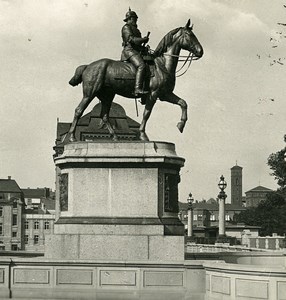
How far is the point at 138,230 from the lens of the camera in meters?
17.6

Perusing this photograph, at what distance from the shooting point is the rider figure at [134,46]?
18875mm

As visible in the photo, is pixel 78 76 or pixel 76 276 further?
pixel 78 76

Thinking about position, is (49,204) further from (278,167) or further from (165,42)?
(165,42)

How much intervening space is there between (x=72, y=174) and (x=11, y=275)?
2.97 m

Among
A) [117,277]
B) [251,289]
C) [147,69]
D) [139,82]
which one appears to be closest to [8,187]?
[147,69]

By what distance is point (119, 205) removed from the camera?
58.7 ft

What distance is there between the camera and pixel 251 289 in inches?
546

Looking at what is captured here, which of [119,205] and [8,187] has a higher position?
[8,187]

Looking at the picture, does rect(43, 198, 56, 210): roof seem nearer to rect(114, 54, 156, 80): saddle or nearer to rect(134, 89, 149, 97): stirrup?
rect(114, 54, 156, 80): saddle

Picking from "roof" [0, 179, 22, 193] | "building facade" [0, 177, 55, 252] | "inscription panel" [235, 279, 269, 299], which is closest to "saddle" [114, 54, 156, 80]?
"inscription panel" [235, 279, 269, 299]

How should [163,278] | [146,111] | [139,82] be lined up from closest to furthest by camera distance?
[163,278]
[139,82]
[146,111]

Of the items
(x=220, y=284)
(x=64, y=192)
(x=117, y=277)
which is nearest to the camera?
(x=220, y=284)

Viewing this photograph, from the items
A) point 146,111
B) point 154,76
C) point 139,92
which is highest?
point 154,76

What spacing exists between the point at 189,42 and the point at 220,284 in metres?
6.91
